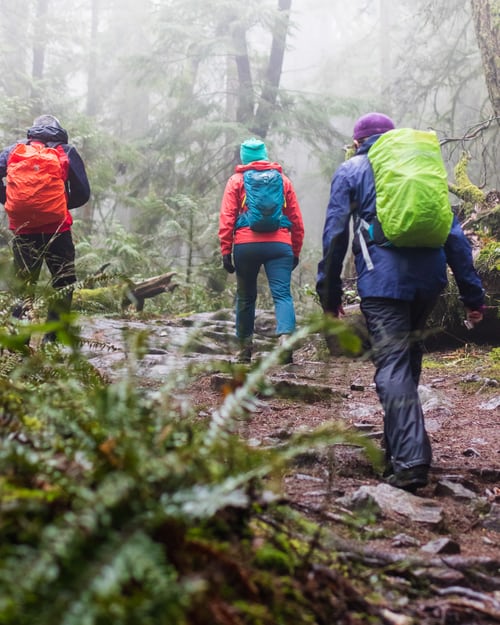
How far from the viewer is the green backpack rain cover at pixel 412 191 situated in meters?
3.25

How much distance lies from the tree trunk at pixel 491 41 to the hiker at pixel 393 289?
5.84m

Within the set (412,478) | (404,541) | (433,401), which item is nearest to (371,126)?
(412,478)

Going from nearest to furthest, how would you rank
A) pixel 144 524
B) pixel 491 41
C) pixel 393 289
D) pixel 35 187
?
pixel 144 524, pixel 393 289, pixel 35 187, pixel 491 41

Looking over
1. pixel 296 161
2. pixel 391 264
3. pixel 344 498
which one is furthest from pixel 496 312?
pixel 296 161

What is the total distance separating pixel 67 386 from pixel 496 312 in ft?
22.1

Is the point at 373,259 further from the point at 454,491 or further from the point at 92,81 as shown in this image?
the point at 92,81

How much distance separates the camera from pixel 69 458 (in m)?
1.26

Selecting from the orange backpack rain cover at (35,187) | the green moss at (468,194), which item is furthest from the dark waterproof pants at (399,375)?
the green moss at (468,194)

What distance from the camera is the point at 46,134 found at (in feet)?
19.1

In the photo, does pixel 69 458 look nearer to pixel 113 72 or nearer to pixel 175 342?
pixel 175 342

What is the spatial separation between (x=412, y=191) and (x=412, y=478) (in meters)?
1.53

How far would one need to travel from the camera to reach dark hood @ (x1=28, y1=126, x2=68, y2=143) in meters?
5.78

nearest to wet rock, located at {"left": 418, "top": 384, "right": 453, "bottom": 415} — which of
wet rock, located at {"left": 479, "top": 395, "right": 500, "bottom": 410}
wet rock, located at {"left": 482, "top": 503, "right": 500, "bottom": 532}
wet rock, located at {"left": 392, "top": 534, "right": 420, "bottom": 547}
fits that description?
wet rock, located at {"left": 479, "top": 395, "right": 500, "bottom": 410}

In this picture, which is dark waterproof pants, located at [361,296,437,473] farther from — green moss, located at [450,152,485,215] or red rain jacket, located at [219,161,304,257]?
green moss, located at [450,152,485,215]
